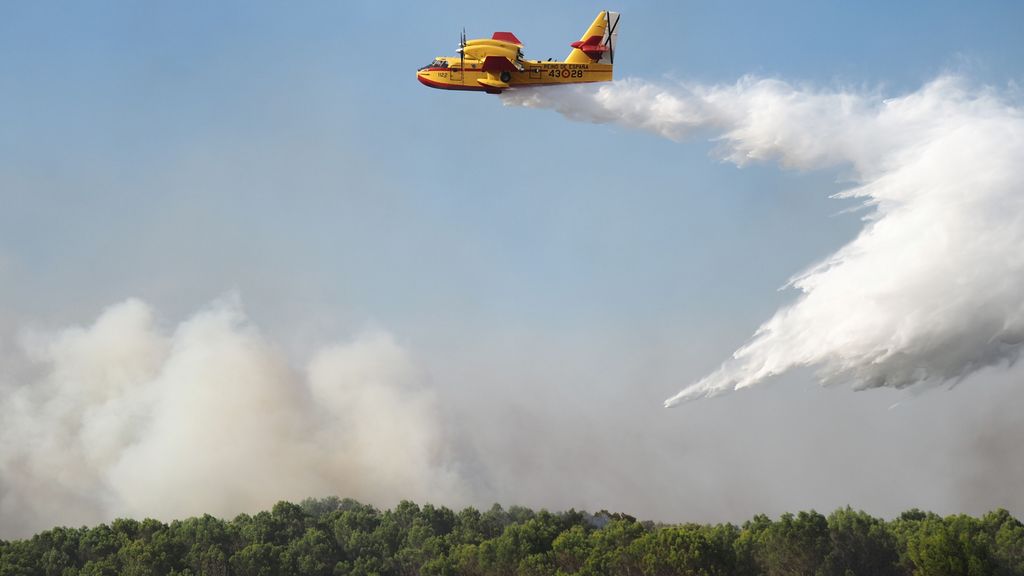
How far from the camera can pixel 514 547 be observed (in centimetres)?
8025

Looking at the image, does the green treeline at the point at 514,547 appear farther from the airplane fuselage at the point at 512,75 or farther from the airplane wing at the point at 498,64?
the airplane wing at the point at 498,64

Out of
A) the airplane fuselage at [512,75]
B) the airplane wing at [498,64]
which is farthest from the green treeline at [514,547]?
the airplane wing at [498,64]

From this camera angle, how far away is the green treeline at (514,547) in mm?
73750

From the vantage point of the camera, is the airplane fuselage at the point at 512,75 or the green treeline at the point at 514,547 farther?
the green treeline at the point at 514,547

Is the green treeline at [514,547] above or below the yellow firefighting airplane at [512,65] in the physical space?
below

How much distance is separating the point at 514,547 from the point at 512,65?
3694cm

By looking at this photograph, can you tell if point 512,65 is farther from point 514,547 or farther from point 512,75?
point 514,547

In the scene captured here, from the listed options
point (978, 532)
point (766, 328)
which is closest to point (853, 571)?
point (978, 532)

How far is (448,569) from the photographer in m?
83.1

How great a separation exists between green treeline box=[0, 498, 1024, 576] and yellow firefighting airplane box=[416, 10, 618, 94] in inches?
1254

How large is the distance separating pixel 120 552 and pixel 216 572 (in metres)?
8.41

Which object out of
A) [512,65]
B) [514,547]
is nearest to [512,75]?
[512,65]

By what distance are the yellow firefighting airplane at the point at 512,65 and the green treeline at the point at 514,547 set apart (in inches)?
1254

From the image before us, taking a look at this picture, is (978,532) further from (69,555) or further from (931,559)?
(69,555)
